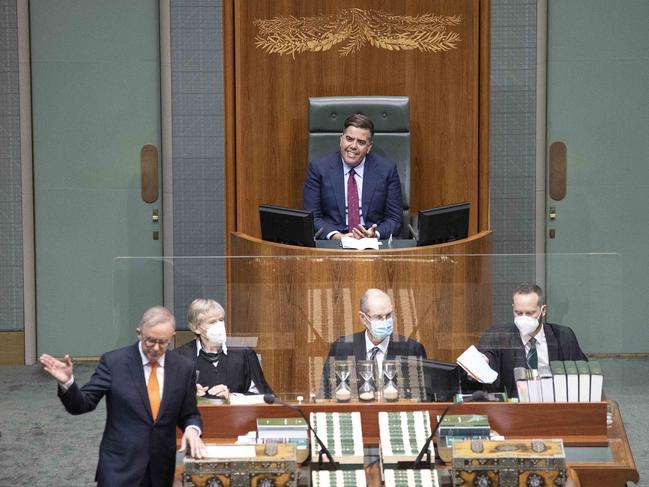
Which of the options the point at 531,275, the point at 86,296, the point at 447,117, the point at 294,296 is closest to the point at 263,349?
the point at 294,296

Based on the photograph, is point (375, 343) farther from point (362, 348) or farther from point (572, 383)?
point (572, 383)

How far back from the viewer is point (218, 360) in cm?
456

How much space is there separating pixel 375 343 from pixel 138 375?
93 cm

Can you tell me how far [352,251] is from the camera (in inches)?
214

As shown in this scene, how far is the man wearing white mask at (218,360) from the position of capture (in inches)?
178

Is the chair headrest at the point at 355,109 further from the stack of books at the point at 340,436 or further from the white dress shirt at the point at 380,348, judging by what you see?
the stack of books at the point at 340,436

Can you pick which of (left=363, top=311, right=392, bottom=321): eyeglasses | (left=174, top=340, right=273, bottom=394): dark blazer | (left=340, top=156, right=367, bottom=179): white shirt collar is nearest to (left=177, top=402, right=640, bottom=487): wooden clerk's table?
(left=174, top=340, right=273, bottom=394): dark blazer

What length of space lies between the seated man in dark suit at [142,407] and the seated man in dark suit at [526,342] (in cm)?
112

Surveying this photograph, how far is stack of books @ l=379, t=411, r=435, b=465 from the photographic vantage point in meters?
4.05

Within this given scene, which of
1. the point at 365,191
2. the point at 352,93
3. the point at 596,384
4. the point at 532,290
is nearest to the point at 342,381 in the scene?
the point at 532,290

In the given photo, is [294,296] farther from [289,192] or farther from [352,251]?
[289,192]

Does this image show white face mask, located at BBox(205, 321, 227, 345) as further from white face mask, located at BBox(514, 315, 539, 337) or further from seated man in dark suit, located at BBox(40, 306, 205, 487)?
white face mask, located at BBox(514, 315, 539, 337)

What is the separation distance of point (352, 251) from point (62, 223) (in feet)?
8.23

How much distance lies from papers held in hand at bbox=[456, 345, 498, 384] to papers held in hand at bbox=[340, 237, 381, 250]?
1113mm
